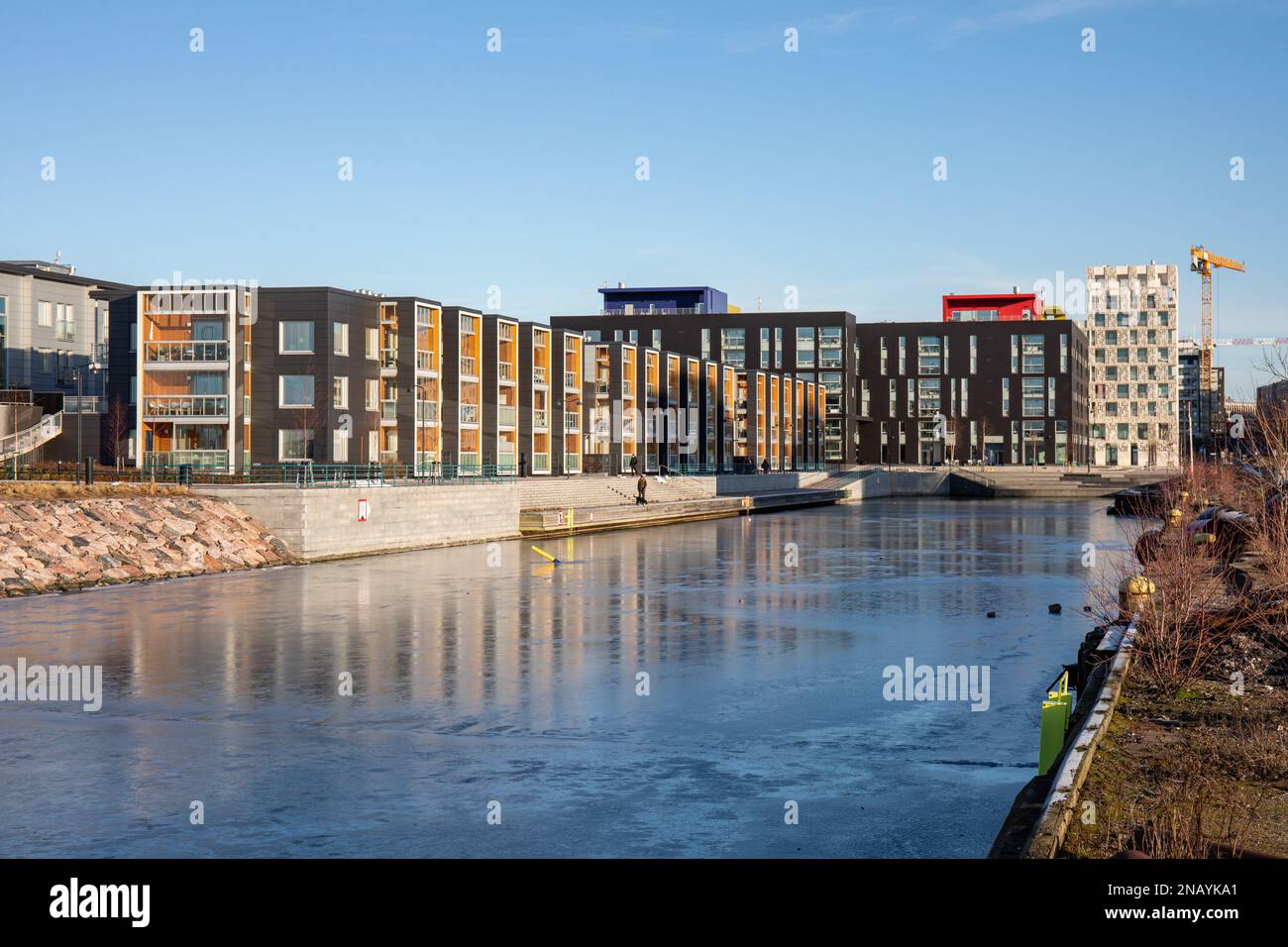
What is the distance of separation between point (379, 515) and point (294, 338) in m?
23.1

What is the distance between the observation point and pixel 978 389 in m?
163

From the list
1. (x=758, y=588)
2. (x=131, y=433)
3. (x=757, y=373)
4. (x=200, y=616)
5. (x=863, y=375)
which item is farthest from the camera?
(x=863, y=375)

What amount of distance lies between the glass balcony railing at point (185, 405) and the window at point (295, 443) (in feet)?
10.4

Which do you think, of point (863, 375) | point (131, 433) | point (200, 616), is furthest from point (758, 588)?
point (863, 375)

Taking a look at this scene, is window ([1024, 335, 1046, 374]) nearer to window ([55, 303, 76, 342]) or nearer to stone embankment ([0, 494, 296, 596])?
window ([55, 303, 76, 342])

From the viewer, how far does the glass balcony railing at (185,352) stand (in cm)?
6525

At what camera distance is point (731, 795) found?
1240cm

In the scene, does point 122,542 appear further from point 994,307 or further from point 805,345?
point 994,307

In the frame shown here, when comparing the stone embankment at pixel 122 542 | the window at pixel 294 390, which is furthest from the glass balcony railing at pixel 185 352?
the stone embankment at pixel 122 542

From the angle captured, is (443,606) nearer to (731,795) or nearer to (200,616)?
(200,616)
